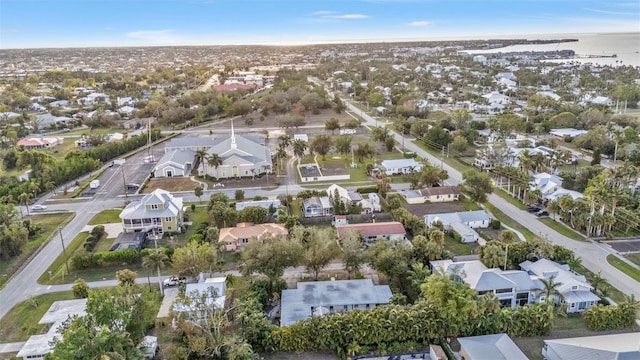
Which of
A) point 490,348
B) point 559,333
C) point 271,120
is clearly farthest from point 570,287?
point 271,120

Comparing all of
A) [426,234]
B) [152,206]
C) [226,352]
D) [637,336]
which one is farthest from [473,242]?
[152,206]

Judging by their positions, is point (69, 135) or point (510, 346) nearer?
point (510, 346)

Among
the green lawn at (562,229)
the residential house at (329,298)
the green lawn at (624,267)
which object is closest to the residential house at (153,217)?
the residential house at (329,298)

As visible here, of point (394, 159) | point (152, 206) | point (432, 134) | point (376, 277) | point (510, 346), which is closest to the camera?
point (510, 346)

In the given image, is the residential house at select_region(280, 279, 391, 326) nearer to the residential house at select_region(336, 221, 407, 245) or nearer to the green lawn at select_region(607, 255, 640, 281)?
the residential house at select_region(336, 221, 407, 245)

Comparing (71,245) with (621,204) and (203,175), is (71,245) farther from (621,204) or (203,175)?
(621,204)

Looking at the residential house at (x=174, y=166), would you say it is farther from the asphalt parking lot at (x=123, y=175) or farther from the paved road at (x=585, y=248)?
the paved road at (x=585, y=248)

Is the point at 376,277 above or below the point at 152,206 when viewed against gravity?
below

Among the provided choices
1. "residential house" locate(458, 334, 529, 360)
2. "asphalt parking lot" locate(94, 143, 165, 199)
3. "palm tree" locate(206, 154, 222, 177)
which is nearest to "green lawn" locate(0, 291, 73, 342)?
"asphalt parking lot" locate(94, 143, 165, 199)
